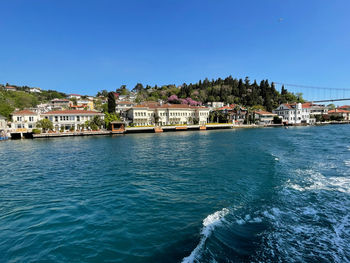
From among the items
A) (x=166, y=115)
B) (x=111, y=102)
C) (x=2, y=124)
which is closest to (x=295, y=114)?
(x=166, y=115)

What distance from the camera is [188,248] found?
488 centimetres

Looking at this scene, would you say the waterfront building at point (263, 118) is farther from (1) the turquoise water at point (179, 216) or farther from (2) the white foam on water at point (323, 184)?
(2) the white foam on water at point (323, 184)

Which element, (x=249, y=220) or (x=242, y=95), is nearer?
(x=249, y=220)

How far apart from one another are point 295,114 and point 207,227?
94.4 metres

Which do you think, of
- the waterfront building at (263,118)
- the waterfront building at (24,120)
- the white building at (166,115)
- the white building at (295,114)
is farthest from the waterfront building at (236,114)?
the waterfront building at (24,120)

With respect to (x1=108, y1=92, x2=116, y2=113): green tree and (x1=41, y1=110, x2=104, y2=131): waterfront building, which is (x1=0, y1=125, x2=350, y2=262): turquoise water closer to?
(x1=41, y1=110, x2=104, y2=131): waterfront building

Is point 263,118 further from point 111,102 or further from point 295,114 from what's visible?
point 111,102

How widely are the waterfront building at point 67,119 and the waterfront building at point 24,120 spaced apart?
2246 millimetres

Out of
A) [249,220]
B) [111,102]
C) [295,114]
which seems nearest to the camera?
[249,220]

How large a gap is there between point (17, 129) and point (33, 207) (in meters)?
48.6

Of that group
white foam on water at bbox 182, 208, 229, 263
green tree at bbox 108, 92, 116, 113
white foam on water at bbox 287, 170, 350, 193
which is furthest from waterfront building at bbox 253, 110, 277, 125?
white foam on water at bbox 182, 208, 229, 263

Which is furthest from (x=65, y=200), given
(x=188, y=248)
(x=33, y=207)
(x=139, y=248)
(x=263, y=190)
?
(x=263, y=190)

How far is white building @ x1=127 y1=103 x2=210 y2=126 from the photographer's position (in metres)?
63.8

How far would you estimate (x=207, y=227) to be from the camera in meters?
5.80
